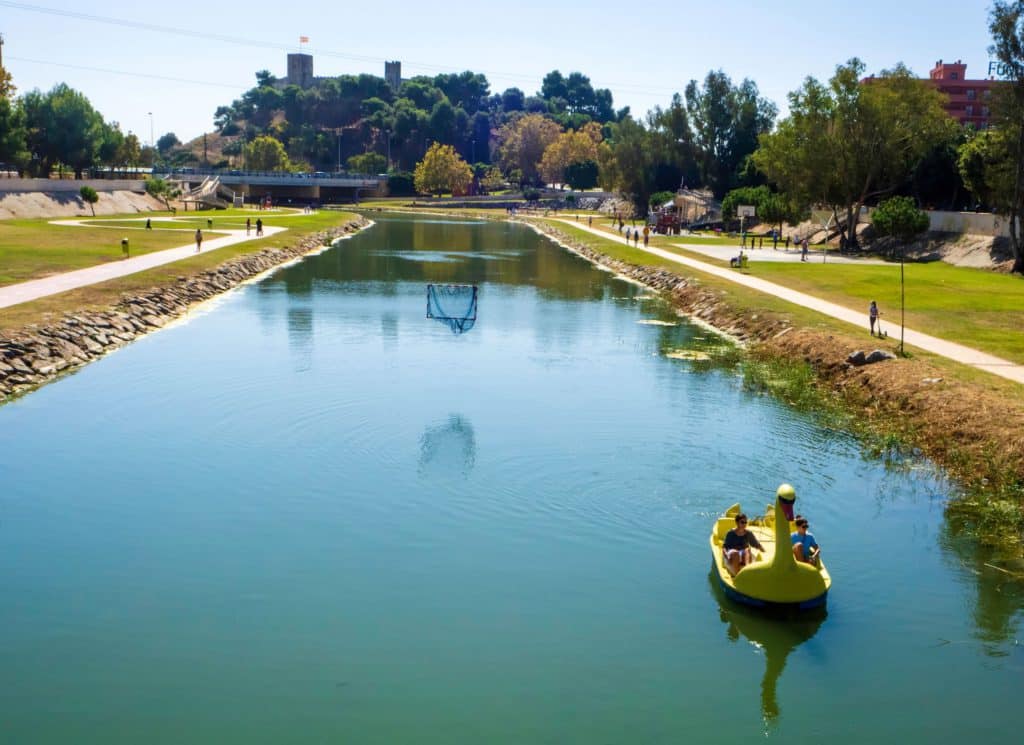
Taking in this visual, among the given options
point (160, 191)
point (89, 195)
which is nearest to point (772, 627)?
point (89, 195)

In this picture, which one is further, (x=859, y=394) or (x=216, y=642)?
(x=859, y=394)

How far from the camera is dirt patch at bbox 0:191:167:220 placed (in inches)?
4188

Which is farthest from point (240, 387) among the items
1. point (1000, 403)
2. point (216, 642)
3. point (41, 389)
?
point (1000, 403)

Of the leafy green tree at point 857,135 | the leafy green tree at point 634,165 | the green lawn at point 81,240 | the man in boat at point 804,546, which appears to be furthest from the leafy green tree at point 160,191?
the man in boat at point 804,546

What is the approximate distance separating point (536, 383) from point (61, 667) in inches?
912

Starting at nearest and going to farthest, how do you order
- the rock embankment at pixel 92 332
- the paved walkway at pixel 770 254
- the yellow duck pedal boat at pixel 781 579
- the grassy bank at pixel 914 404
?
the yellow duck pedal boat at pixel 781 579 → the grassy bank at pixel 914 404 → the rock embankment at pixel 92 332 → the paved walkway at pixel 770 254

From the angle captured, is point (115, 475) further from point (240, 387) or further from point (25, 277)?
point (25, 277)

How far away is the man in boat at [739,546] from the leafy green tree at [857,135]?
70332 millimetres

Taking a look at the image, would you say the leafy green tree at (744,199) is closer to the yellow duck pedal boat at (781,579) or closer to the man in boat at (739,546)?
the man in boat at (739,546)

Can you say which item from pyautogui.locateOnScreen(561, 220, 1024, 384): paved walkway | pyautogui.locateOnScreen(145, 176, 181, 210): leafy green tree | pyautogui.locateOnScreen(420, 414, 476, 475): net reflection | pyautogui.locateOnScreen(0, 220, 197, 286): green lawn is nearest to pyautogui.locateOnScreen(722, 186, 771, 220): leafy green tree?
pyautogui.locateOnScreen(561, 220, 1024, 384): paved walkway

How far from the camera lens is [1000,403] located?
2880 cm

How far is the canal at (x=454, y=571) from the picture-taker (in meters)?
16.0

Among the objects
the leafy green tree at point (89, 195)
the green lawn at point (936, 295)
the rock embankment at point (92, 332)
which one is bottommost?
the rock embankment at point (92, 332)

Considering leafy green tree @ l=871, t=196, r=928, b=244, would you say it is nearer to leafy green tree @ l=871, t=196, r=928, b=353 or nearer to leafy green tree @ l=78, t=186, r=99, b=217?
leafy green tree @ l=871, t=196, r=928, b=353
